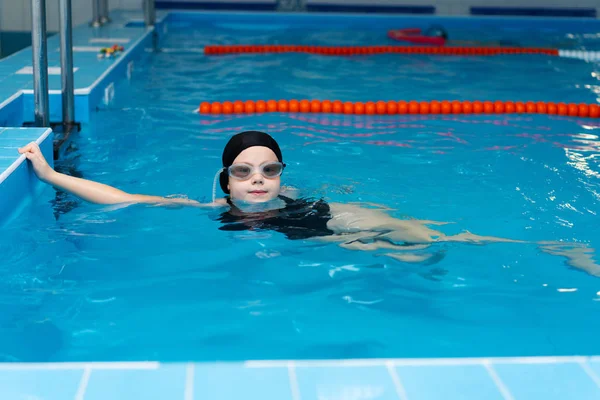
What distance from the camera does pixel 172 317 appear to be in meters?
3.04

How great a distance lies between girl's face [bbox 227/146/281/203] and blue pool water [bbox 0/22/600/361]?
229 millimetres

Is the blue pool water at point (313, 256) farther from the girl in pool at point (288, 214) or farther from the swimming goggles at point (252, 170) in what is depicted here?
the swimming goggles at point (252, 170)

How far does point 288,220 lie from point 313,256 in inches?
12.4

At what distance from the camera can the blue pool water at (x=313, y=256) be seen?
2.90 m

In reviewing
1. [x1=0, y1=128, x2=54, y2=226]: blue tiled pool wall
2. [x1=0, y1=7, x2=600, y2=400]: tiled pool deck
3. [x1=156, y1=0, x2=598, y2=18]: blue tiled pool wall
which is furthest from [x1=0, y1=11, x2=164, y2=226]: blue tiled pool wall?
[x1=156, y1=0, x2=598, y2=18]: blue tiled pool wall

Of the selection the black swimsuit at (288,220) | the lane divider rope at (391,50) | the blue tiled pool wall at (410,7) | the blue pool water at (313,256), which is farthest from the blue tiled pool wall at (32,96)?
the blue tiled pool wall at (410,7)

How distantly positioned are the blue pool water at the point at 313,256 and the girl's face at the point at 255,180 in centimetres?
23

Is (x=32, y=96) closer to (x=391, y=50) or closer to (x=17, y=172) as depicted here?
(x=17, y=172)

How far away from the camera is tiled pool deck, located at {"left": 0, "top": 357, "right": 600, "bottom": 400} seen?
2084 mm

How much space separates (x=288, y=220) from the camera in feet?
12.8

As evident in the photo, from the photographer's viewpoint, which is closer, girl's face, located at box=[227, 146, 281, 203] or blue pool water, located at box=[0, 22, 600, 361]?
blue pool water, located at box=[0, 22, 600, 361]

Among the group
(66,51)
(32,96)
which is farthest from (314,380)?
(32,96)

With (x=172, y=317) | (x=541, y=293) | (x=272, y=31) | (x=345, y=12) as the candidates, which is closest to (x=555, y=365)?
(x=541, y=293)

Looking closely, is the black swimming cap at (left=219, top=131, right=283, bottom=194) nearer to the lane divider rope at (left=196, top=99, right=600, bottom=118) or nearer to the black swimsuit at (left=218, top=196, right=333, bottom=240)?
the black swimsuit at (left=218, top=196, right=333, bottom=240)
